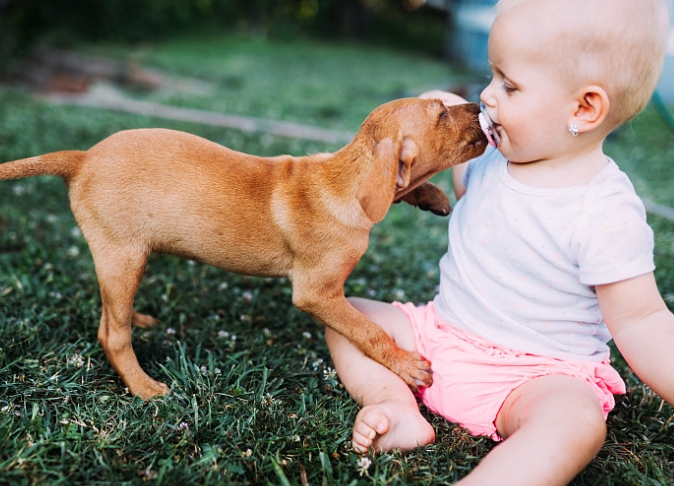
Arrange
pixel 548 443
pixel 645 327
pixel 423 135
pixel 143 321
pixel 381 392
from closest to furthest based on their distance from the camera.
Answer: pixel 548 443
pixel 645 327
pixel 381 392
pixel 423 135
pixel 143 321

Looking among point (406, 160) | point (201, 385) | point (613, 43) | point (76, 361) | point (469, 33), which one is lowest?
point (469, 33)

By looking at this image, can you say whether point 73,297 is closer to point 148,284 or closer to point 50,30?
point 148,284

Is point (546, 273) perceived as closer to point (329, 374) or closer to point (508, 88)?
point (508, 88)

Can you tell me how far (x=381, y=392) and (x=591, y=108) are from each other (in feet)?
4.63

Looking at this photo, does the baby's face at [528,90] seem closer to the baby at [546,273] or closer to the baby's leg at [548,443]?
the baby at [546,273]

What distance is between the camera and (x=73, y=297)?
362cm

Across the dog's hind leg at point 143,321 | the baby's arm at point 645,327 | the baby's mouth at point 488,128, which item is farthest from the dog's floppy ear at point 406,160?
the dog's hind leg at point 143,321

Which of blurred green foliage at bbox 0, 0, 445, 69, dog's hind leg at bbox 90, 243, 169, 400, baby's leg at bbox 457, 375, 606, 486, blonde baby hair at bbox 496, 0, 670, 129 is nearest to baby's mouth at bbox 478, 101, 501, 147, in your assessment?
blonde baby hair at bbox 496, 0, 670, 129

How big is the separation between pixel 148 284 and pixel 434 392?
77.1 inches

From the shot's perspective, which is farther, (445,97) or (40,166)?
(445,97)

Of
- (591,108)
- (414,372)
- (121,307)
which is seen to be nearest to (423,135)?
(591,108)

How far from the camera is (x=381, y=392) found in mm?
2752

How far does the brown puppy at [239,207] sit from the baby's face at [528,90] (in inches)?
12.0

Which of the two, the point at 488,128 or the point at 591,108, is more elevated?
the point at 591,108
